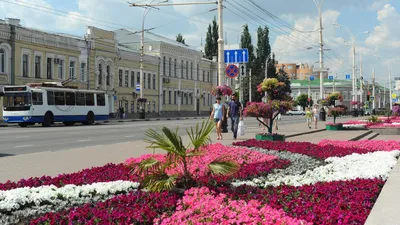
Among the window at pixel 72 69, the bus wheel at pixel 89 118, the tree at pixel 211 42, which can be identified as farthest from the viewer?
the tree at pixel 211 42

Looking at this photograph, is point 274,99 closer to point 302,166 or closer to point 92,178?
point 302,166

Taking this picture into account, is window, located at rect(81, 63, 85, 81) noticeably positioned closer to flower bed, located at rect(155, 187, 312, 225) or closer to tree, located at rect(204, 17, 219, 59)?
tree, located at rect(204, 17, 219, 59)

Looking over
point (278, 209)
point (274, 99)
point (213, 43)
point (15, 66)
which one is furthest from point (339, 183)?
point (213, 43)

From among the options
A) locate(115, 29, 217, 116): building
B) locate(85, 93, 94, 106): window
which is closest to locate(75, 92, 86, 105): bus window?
locate(85, 93, 94, 106): window

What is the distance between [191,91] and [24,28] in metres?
39.0

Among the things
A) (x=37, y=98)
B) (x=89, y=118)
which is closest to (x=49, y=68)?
(x=89, y=118)

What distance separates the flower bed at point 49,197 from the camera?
18.5 ft

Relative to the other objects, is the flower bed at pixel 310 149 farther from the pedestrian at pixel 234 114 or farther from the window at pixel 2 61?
the window at pixel 2 61

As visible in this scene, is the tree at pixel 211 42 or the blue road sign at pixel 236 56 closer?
the blue road sign at pixel 236 56

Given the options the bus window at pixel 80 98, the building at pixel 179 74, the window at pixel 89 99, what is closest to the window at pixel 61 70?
the window at pixel 89 99

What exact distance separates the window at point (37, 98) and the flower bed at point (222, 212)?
3132 centimetres

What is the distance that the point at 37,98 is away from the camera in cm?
3519

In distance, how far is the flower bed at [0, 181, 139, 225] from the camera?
222 inches

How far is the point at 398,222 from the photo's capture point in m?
4.57
